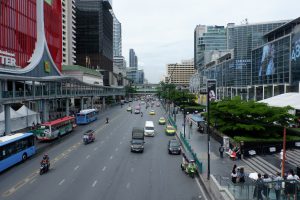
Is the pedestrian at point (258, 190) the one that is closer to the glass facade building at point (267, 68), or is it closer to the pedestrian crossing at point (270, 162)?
the pedestrian crossing at point (270, 162)

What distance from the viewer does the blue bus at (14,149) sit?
28.6 metres

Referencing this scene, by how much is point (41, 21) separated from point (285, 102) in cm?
5562

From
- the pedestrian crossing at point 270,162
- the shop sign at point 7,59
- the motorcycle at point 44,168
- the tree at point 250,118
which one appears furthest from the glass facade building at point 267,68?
the shop sign at point 7,59

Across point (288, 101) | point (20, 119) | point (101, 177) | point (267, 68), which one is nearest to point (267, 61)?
point (267, 68)

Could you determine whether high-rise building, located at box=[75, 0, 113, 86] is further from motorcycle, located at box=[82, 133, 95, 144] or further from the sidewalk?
the sidewalk

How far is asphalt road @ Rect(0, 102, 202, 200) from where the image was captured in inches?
869

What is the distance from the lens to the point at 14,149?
3084 centimetres

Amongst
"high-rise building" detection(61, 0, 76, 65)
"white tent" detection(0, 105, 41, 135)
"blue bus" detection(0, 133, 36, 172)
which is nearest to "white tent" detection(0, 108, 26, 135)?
"white tent" detection(0, 105, 41, 135)

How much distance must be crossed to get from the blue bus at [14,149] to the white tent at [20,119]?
13.1 meters

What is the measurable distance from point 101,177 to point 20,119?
100ft

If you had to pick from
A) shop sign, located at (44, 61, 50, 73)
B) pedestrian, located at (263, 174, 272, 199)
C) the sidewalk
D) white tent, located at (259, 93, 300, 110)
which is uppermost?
shop sign, located at (44, 61, 50, 73)

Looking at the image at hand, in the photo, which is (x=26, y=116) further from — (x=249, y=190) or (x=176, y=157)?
(x=249, y=190)

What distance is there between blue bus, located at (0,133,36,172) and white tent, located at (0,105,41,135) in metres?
13.1

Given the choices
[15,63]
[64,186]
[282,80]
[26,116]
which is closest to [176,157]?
[64,186]
